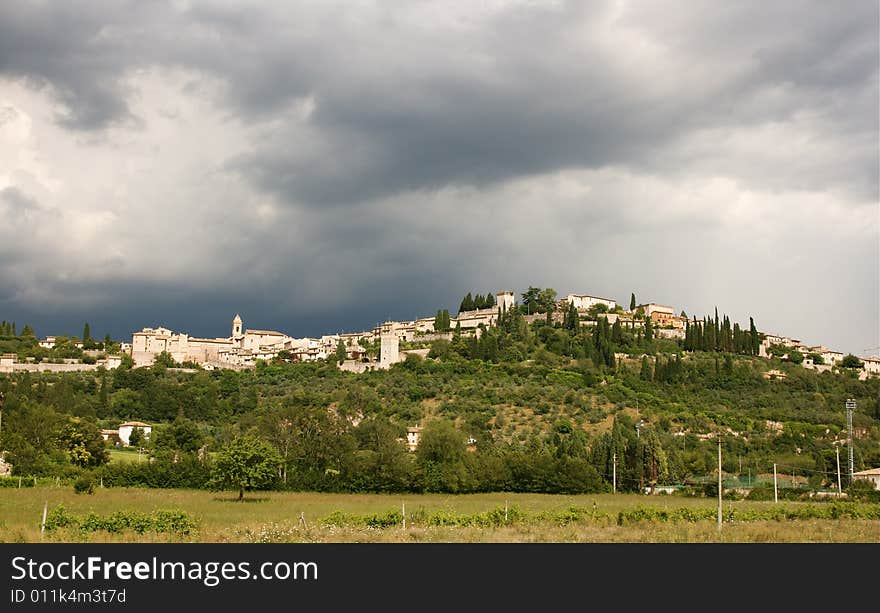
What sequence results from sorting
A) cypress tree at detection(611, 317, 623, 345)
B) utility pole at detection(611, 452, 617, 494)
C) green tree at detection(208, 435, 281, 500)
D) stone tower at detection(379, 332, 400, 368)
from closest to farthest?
green tree at detection(208, 435, 281, 500), utility pole at detection(611, 452, 617, 494), cypress tree at detection(611, 317, 623, 345), stone tower at detection(379, 332, 400, 368)

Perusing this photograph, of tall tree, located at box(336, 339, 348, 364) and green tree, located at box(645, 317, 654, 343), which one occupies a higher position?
green tree, located at box(645, 317, 654, 343)

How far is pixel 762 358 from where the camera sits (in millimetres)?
111125

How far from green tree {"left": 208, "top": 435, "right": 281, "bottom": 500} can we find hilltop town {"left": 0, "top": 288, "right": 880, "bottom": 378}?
68851mm

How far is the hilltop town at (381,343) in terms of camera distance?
11650 cm

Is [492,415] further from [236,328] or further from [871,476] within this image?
[236,328]

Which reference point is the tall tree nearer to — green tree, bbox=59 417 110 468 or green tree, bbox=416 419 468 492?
green tree, bbox=59 417 110 468

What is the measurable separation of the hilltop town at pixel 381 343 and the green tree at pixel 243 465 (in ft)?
226

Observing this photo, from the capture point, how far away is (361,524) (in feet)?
87.6

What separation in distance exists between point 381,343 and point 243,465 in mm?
76435

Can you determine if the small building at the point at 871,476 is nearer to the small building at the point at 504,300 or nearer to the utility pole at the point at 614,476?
the utility pole at the point at 614,476

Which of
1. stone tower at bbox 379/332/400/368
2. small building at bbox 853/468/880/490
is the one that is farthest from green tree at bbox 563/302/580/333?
small building at bbox 853/468/880/490

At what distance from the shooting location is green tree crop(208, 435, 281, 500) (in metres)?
41.0
